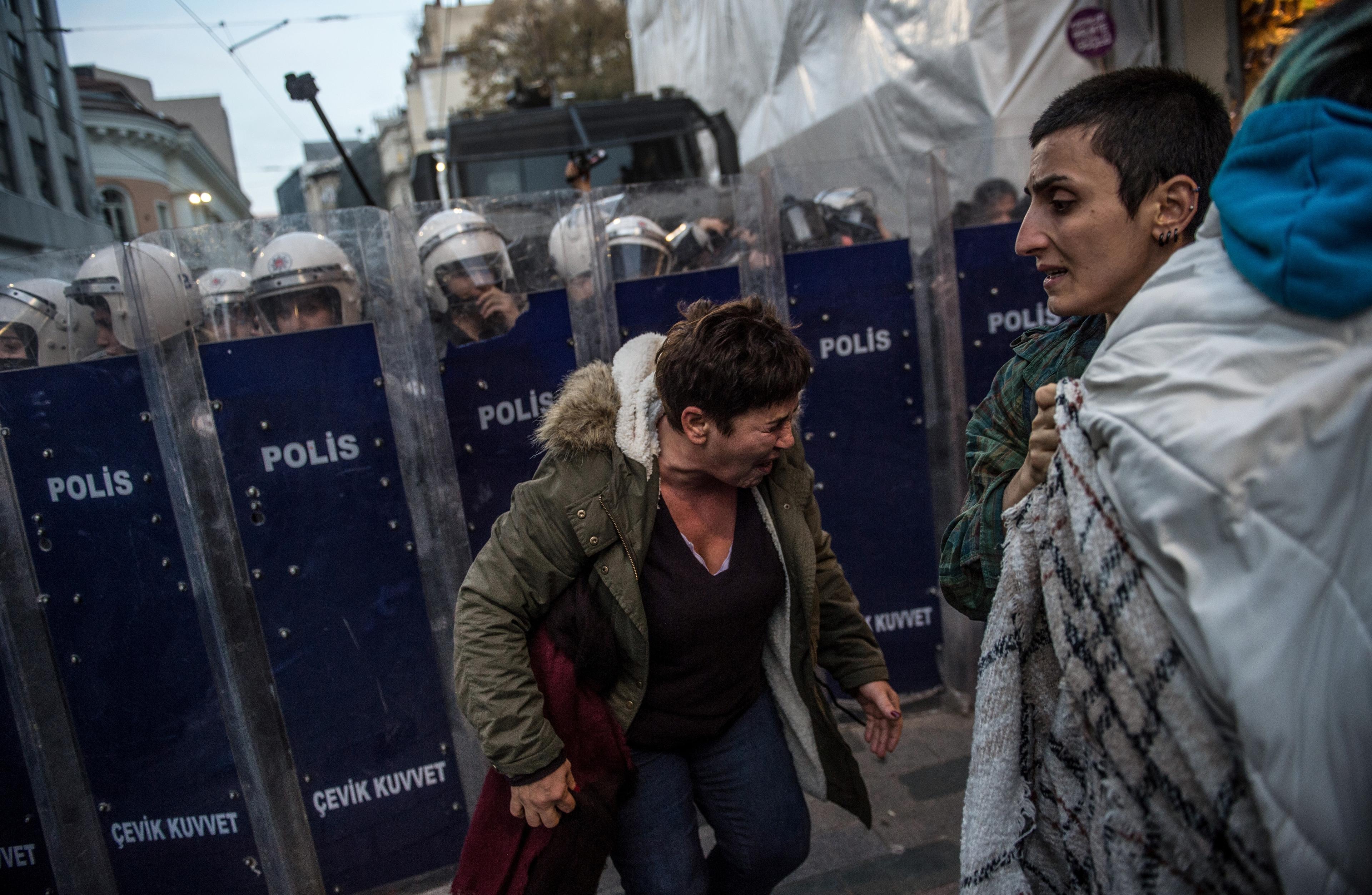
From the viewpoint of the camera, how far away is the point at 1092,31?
5957 mm

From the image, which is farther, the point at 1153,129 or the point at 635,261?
the point at 635,261

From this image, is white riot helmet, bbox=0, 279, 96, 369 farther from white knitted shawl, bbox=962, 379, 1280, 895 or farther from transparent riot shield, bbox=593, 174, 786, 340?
white knitted shawl, bbox=962, 379, 1280, 895

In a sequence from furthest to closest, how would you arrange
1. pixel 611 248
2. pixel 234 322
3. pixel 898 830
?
Result: pixel 611 248 < pixel 898 830 < pixel 234 322

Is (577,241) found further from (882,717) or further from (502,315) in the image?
(882,717)

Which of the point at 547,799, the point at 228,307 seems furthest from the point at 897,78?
the point at 547,799

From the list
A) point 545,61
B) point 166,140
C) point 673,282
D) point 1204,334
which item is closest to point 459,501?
point 673,282

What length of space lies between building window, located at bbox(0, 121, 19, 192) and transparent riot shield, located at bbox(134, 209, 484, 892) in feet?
49.5

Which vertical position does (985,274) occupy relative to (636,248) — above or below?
below

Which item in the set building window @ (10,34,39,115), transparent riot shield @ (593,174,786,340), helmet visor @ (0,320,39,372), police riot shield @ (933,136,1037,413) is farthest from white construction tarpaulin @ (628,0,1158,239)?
building window @ (10,34,39,115)

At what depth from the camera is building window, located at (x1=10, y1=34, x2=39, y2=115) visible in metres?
A: 11.3

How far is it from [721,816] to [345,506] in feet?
5.59

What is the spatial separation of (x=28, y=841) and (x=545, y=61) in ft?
102

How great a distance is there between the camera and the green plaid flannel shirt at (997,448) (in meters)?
1.63

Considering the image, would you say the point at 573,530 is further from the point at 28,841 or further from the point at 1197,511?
the point at 28,841
